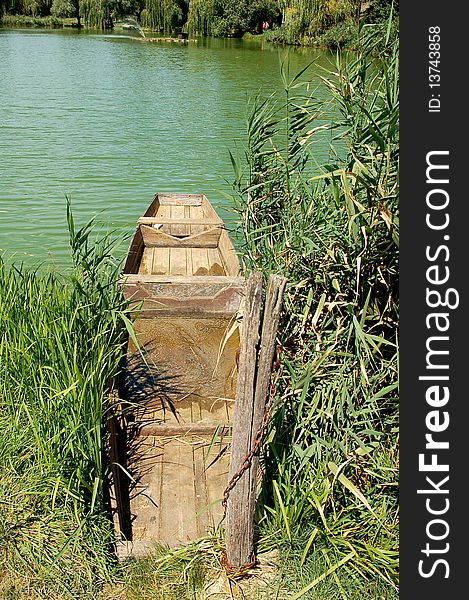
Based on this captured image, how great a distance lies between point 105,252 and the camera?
161 inches

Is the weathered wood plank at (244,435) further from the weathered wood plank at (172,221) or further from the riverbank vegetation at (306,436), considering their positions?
the weathered wood plank at (172,221)

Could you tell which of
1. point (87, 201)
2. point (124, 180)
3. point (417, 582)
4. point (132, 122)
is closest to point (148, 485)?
point (417, 582)

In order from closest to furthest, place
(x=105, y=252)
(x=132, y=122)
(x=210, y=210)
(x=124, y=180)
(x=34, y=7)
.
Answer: (x=105, y=252)
(x=210, y=210)
(x=124, y=180)
(x=132, y=122)
(x=34, y=7)

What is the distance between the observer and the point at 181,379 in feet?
15.0

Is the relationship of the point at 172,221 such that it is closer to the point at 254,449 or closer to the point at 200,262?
the point at 200,262

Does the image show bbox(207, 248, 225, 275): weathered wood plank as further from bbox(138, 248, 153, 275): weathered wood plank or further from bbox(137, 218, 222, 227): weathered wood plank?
bbox(138, 248, 153, 275): weathered wood plank

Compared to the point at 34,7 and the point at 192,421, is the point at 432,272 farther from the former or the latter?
the point at 34,7

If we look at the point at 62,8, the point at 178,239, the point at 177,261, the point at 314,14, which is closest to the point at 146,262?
the point at 177,261

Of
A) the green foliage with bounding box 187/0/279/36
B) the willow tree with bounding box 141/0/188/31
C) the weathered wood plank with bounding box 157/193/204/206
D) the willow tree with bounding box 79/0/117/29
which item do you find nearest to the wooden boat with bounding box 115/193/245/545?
the weathered wood plank with bounding box 157/193/204/206

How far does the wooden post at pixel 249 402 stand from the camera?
7.97 ft

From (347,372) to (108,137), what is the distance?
1147 cm

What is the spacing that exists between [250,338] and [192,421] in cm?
179

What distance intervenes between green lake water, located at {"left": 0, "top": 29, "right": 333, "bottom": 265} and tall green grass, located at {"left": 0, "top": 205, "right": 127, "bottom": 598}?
100 cm

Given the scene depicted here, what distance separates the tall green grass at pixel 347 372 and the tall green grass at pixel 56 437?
706mm
